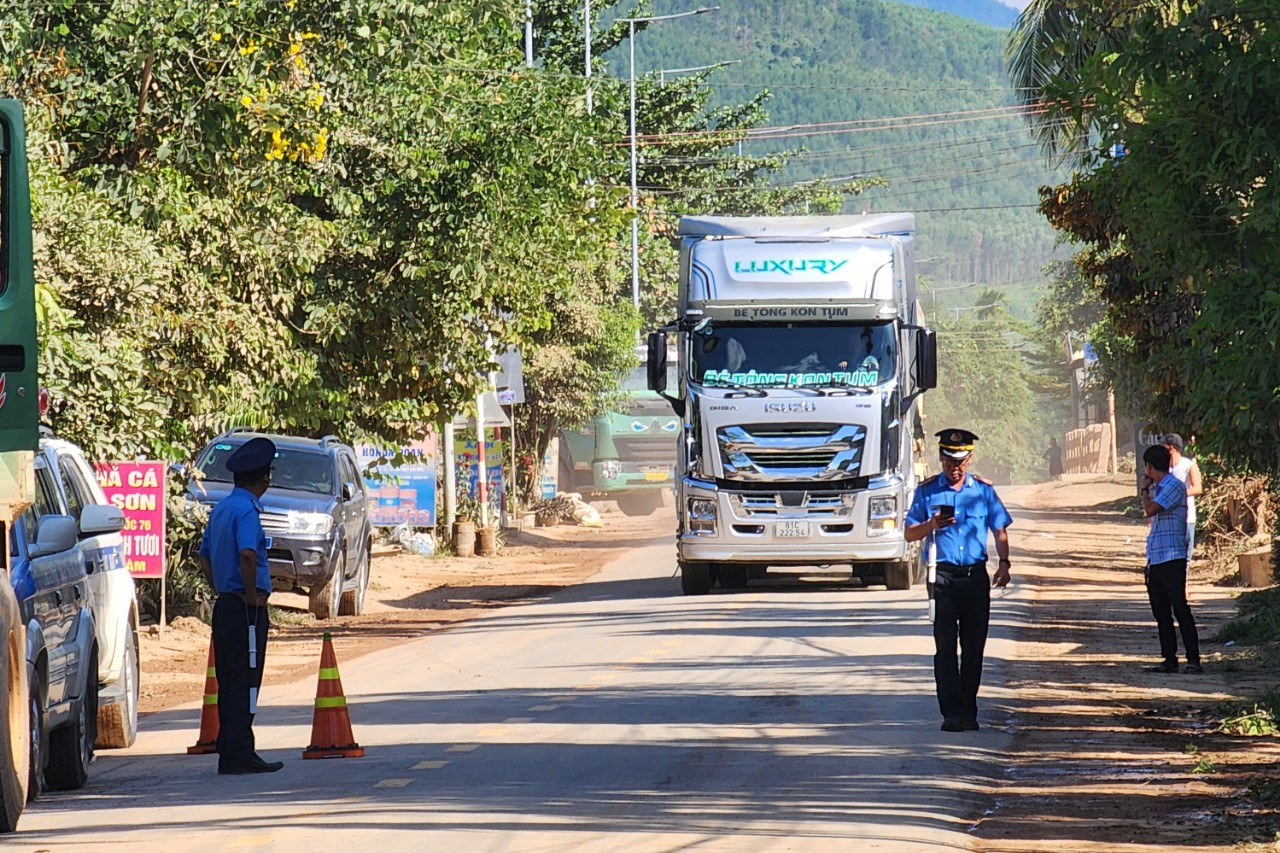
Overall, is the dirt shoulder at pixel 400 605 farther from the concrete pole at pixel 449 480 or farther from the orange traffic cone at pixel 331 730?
the orange traffic cone at pixel 331 730

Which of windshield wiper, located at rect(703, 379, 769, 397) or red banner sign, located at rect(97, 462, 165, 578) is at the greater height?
windshield wiper, located at rect(703, 379, 769, 397)

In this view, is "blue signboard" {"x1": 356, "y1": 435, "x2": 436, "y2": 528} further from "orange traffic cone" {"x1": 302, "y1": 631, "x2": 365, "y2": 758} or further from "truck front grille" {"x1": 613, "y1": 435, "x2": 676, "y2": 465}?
"orange traffic cone" {"x1": 302, "y1": 631, "x2": 365, "y2": 758}

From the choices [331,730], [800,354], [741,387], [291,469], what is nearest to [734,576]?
[741,387]

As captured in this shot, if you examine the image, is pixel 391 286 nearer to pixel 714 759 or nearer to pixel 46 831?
pixel 714 759

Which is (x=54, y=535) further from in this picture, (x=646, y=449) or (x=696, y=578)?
(x=646, y=449)

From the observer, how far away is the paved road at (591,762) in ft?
28.8

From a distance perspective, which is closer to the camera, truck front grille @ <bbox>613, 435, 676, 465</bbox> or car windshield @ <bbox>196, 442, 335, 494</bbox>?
car windshield @ <bbox>196, 442, 335, 494</bbox>

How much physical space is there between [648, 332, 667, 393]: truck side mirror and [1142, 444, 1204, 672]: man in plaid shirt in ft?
27.9

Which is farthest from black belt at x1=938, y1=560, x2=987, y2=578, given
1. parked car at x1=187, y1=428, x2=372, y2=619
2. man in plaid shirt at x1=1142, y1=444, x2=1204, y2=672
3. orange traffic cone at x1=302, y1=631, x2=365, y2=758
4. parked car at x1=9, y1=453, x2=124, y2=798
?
parked car at x1=187, y1=428, x2=372, y2=619

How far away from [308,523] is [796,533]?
5.89 m

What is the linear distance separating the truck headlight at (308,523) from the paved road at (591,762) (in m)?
3.24

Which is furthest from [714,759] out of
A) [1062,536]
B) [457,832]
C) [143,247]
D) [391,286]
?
[1062,536]

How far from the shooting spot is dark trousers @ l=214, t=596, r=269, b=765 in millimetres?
10711

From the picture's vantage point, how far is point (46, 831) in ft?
29.8
